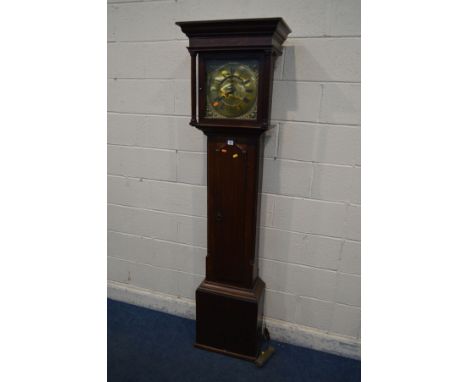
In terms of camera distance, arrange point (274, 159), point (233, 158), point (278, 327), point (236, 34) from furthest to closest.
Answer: point (278, 327) < point (274, 159) < point (233, 158) < point (236, 34)

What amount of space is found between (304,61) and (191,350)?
5.69ft

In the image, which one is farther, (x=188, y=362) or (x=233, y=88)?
(x=188, y=362)

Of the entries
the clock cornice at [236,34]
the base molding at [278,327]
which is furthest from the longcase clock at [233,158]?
the base molding at [278,327]

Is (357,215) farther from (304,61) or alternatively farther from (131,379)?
(131,379)

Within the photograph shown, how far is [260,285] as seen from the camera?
191 cm

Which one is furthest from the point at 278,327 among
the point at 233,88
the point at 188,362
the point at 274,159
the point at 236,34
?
the point at 236,34

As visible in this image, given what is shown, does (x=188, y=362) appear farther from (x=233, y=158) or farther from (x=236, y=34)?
(x=236, y=34)

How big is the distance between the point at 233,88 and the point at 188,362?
1514 mm

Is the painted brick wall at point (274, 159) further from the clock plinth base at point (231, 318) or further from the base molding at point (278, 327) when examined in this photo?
the clock plinth base at point (231, 318)

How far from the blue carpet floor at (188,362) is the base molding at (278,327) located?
41mm

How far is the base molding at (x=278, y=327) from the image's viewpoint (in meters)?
1.93

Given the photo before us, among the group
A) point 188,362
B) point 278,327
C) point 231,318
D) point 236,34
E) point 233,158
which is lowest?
point 188,362

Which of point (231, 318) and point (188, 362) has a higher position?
point (231, 318)

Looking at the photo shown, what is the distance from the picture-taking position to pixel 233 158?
161 cm
